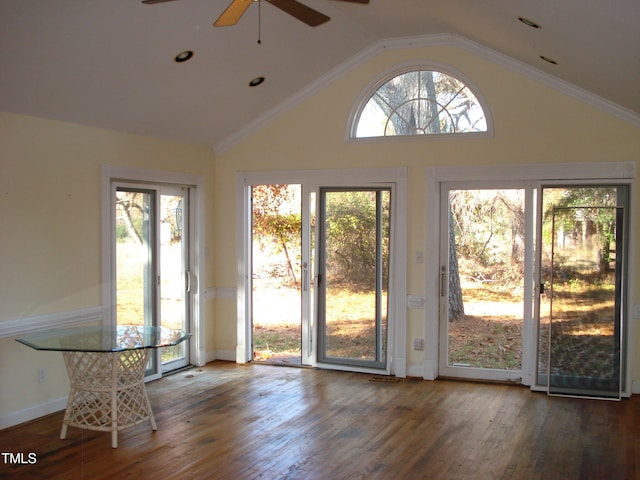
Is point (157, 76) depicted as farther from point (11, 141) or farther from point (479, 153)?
point (479, 153)

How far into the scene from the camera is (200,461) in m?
4.07

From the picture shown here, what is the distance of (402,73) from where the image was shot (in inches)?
245

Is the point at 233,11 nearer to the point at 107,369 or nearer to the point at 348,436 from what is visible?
the point at 107,369

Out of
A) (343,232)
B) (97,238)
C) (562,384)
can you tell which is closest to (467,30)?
(343,232)

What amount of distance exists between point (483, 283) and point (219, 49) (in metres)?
3.23

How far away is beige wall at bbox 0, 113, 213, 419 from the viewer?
4.69 meters

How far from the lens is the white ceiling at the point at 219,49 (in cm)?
375

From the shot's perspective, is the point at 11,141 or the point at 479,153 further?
the point at 479,153

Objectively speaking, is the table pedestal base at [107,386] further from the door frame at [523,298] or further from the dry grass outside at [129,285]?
the door frame at [523,298]

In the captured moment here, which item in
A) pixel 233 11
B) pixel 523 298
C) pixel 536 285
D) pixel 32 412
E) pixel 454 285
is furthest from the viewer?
pixel 454 285

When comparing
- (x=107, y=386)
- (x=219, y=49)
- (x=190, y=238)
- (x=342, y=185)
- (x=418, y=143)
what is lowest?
(x=107, y=386)

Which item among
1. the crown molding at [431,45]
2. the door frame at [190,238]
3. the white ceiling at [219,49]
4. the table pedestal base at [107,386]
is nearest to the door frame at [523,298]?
the crown molding at [431,45]

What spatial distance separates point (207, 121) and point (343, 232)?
1.76 meters

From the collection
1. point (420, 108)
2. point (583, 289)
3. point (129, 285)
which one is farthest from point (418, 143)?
point (129, 285)
